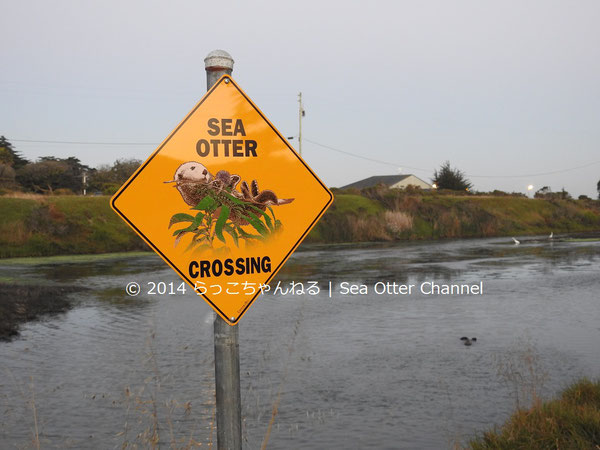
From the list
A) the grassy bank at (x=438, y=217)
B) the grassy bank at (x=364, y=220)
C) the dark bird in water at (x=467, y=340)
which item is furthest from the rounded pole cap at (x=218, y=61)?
the grassy bank at (x=438, y=217)

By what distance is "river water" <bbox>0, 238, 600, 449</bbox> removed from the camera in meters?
6.68

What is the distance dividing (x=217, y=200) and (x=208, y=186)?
8 centimetres

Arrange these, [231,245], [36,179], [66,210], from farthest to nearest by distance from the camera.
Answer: [36,179]
[66,210]
[231,245]

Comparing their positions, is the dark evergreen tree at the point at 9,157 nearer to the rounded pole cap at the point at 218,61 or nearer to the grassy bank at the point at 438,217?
the grassy bank at the point at 438,217

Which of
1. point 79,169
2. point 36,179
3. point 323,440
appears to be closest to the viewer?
point 323,440

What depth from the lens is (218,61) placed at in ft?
9.65

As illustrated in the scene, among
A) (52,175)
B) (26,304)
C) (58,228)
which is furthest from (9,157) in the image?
(26,304)

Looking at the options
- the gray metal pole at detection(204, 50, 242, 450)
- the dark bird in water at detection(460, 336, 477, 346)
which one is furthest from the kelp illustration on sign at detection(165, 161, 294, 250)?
the dark bird in water at detection(460, 336, 477, 346)

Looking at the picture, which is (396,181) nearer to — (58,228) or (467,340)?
(58,228)

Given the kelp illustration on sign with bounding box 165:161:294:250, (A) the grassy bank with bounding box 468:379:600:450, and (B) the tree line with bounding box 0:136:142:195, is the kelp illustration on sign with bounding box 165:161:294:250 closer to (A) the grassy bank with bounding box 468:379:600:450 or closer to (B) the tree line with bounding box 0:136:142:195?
(A) the grassy bank with bounding box 468:379:600:450

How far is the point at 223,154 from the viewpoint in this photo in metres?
3.05

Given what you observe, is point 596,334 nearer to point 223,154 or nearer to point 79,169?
point 223,154

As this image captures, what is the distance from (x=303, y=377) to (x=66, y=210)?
3060 centimetres

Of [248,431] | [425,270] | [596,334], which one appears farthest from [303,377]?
[425,270]
